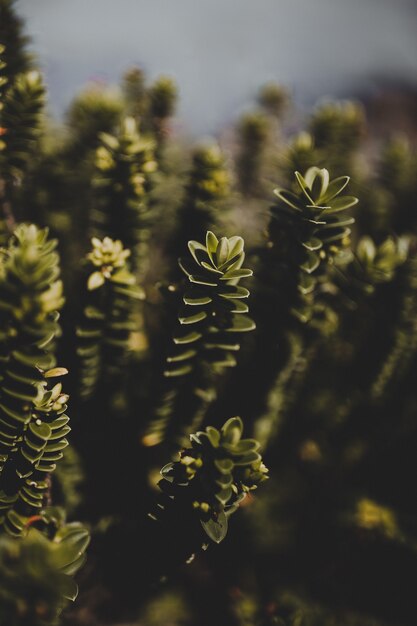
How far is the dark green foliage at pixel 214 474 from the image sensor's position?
4.07ft

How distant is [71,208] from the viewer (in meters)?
2.99

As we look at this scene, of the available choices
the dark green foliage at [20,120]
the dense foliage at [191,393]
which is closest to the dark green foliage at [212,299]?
the dense foliage at [191,393]

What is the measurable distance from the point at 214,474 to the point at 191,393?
0.62 meters

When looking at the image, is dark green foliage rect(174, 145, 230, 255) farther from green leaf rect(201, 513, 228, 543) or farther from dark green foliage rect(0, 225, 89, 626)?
green leaf rect(201, 513, 228, 543)

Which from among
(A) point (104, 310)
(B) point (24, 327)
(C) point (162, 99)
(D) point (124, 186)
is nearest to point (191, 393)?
(A) point (104, 310)

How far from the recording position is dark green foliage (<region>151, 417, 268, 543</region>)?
124 centimetres

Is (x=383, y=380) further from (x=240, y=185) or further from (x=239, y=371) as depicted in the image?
(x=240, y=185)

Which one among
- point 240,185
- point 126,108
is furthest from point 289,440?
point 126,108

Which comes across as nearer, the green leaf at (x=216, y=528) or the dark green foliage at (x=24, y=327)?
the dark green foliage at (x=24, y=327)

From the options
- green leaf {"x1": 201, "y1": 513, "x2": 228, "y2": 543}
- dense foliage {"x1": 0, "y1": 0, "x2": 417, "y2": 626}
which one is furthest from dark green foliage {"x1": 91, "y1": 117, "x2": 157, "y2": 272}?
green leaf {"x1": 201, "y1": 513, "x2": 228, "y2": 543}

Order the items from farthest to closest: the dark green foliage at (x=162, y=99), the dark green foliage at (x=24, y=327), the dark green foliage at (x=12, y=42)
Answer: the dark green foliage at (x=162, y=99), the dark green foliage at (x=12, y=42), the dark green foliage at (x=24, y=327)

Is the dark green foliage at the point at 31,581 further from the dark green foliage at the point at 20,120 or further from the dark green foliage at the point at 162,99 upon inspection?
the dark green foliage at the point at 162,99

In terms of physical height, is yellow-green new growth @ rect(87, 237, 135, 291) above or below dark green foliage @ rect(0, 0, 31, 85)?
below

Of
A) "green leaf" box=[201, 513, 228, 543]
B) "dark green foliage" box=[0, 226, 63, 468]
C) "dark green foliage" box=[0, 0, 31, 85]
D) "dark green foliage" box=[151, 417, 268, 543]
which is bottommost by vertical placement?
"green leaf" box=[201, 513, 228, 543]
